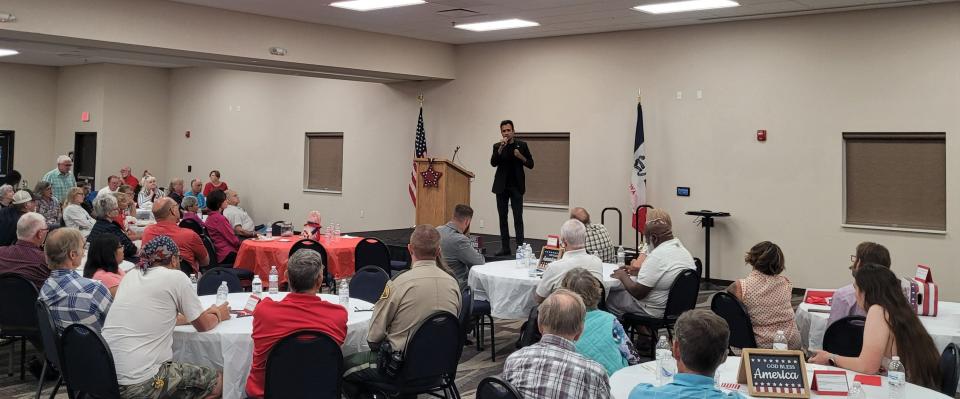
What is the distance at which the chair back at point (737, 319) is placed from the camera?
4.96 meters

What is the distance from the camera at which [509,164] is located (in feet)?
34.3

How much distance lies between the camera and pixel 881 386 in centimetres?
344

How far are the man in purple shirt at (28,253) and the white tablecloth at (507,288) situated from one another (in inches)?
129

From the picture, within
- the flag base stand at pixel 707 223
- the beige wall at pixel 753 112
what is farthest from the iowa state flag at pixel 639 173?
the flag base stand at pixel 707 223

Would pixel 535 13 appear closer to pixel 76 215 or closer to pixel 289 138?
pixel 76 215

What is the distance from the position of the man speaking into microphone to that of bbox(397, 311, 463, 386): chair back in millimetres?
6035

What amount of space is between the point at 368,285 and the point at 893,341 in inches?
134

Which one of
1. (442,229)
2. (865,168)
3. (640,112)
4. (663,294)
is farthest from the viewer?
(640,112)

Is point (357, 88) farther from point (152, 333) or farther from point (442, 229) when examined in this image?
point (152, 333)

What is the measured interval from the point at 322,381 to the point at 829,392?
2229 millimetres

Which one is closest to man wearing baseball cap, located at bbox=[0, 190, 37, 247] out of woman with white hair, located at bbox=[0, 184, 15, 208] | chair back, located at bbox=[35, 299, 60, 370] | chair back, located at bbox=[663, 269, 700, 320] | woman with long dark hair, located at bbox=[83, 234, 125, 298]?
woman with white hair, located at bbox=[0, 184, 15, 208]

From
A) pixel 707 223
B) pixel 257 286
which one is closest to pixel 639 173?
pixel 707 223

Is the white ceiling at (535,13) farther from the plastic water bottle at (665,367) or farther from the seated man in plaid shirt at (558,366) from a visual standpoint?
the seated man in plaid shirt at (558,366)

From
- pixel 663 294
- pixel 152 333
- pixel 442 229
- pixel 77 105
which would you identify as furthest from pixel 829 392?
pixel 77 105
